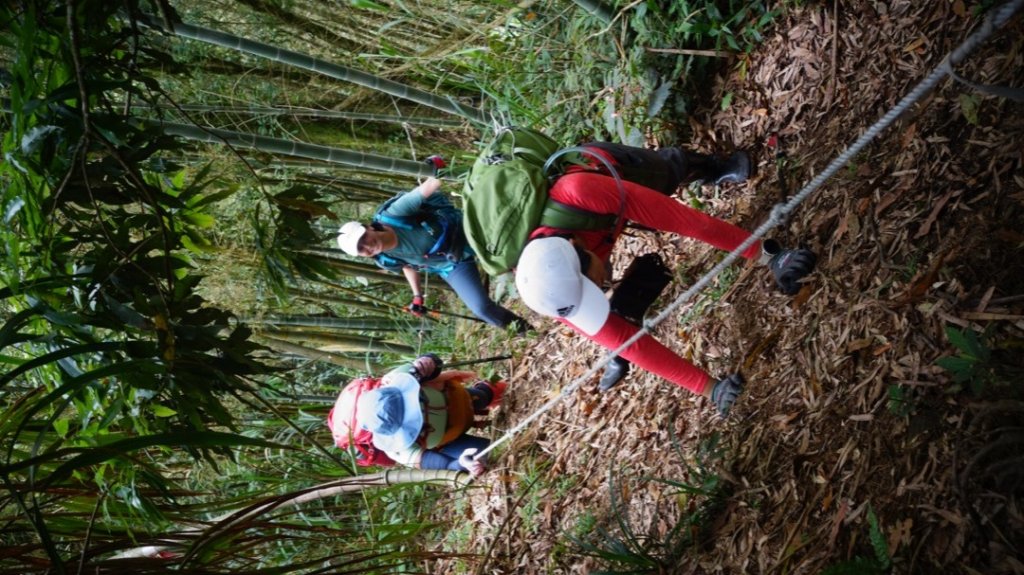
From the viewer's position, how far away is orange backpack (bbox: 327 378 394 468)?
379 cm

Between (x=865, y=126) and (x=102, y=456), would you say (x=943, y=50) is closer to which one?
(x=865, y=126)

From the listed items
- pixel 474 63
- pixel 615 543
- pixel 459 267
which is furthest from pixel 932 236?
pixel 474 63

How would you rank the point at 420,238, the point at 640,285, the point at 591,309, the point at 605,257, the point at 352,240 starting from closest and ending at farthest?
the point at 591,309, the point at 605,257, the point at 640,285, the point at 352,240, the point at 420,238

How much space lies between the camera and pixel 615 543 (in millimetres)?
2395

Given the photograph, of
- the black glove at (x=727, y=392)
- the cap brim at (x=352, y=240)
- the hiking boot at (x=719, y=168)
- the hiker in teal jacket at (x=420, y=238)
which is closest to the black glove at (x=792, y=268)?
the black glove at (x=727, y=392)

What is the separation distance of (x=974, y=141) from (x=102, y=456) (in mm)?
2322

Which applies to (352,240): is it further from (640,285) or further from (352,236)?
(640,285)

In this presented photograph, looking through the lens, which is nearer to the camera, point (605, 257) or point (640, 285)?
point (605, 257)

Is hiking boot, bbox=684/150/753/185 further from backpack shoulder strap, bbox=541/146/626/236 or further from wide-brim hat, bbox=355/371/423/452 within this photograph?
wide-brim hat, bbox=355/371/423/452

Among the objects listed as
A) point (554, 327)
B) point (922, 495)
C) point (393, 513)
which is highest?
point (922, 495)

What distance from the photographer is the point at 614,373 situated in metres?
3.24

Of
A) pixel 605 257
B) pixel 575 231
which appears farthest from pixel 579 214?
pixel 605 257

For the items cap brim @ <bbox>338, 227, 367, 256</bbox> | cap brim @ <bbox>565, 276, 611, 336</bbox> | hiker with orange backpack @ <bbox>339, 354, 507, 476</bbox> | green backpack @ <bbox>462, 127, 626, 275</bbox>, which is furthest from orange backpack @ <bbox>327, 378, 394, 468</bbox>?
cap brim @ <bbox>565, 276, 611, 336</bbox>

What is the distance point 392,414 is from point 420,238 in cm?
91
